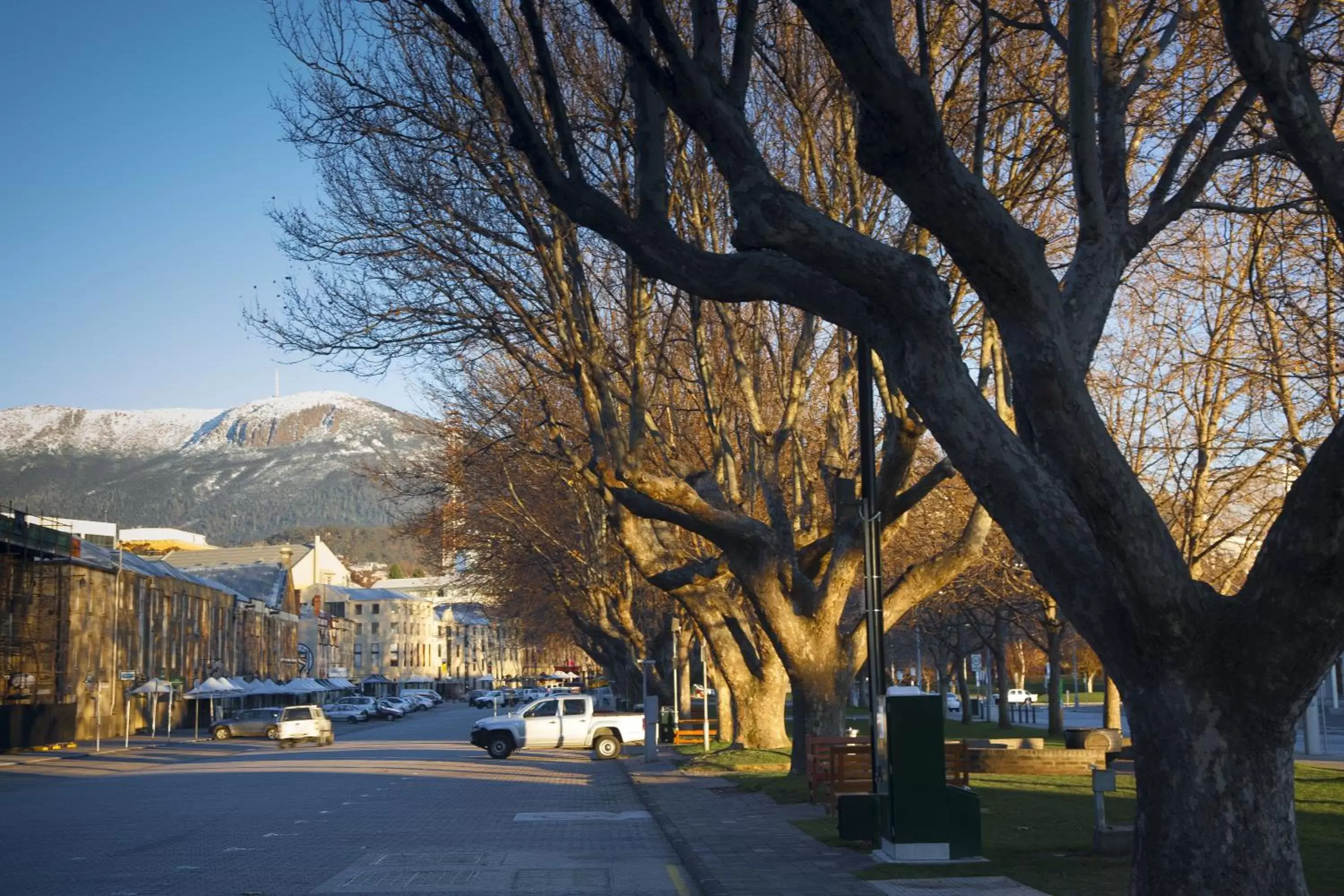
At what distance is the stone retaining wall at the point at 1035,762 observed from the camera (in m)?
26.2

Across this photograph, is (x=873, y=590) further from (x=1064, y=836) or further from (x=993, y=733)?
(x=993, y=733)

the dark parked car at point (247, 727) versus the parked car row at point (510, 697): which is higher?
the dark parked car at point (247, 727)

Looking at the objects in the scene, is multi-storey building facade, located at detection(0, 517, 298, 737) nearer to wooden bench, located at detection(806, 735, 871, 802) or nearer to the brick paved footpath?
the brick paved footpath

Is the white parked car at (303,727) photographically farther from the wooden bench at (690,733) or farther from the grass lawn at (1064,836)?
the grass lawn at (1064,836)

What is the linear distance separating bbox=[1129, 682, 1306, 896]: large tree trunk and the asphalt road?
5335 mm

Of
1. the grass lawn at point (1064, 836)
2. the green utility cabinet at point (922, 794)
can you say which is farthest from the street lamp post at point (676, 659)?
the green utility cabinet at point (922, 794)

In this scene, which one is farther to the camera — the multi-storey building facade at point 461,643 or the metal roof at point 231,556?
the multi-storey building facade at point 461,643

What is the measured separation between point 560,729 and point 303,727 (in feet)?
53.8

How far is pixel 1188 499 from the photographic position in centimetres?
2781

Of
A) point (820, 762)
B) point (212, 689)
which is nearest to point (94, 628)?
point (212, 689)

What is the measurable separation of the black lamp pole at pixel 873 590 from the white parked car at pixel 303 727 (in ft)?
137

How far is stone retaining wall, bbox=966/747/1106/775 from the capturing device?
26.2m

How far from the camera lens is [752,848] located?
1559cm

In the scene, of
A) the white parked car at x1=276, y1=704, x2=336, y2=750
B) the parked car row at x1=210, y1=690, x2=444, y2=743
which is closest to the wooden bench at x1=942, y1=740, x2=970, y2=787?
the white parked car at x1=276, y1=704, x2=336, y2=750
